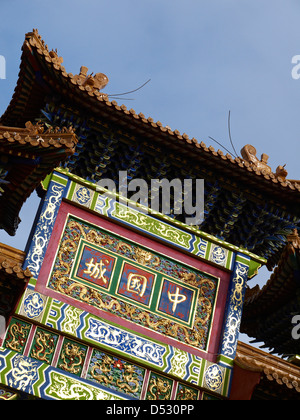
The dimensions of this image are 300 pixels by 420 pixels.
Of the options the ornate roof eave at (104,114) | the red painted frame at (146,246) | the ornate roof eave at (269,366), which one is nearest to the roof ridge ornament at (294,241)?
the ornate roof eave at (104,114)

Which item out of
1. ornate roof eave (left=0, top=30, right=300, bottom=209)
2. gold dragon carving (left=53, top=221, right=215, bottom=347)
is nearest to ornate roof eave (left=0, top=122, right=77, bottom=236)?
gold dragon carving (left=53, top=221, right=215, bottom=347)

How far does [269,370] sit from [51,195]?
180 inches

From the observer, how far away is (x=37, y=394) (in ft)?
32.4

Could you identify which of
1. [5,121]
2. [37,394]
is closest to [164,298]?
[37,394]

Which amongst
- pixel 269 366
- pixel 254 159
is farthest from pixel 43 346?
pixel 254 159

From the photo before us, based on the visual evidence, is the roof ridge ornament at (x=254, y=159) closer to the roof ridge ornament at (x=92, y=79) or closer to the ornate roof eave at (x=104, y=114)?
the ornate roof eave at (x=104, y=114)

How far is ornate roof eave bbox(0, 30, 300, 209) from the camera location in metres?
11.5

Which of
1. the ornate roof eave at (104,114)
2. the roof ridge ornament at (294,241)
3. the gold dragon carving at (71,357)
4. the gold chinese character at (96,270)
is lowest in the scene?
the gold dragon carving at (71,357)

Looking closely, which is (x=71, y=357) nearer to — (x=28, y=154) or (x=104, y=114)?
(x=28, y=154)

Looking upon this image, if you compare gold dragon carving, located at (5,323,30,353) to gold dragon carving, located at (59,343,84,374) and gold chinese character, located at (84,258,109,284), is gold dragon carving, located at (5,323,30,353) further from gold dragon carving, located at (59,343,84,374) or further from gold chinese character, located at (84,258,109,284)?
gold chinese character, located at (84,258,109,284)

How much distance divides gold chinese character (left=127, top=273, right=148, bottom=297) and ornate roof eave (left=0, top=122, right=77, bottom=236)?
2.27 meters

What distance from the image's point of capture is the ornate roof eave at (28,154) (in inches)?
396

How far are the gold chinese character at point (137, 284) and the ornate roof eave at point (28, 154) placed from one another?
227cm
